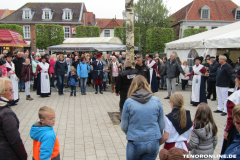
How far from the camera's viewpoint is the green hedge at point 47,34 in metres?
33.9

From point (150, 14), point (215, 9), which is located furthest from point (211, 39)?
point (215, 9)

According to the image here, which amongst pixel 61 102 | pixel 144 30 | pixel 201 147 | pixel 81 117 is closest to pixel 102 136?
pixel 81 117

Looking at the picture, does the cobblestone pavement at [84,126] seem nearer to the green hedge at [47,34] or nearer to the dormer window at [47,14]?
the green hedge at [47,34]

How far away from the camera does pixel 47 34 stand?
112 feet

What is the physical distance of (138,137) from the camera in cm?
250

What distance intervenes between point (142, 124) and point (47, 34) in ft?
114

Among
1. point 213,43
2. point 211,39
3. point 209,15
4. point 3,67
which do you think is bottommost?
point 3,67

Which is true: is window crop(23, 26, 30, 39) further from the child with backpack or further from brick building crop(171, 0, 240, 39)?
the child with backpack

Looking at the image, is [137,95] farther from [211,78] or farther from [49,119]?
[211,78]

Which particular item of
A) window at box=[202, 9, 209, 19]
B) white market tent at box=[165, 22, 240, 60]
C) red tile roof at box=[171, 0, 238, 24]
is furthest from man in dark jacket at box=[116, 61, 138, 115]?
window at box=[202, 9, 209, 19]

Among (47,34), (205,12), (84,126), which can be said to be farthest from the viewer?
(205,12)

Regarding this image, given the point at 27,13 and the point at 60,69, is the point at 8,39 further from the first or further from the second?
the point at 27,13

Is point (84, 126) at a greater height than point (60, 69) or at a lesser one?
lesser

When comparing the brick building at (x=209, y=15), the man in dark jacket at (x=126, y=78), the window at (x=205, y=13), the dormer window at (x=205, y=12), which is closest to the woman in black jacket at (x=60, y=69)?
the man in dark jacket at (x=126, y=78)
